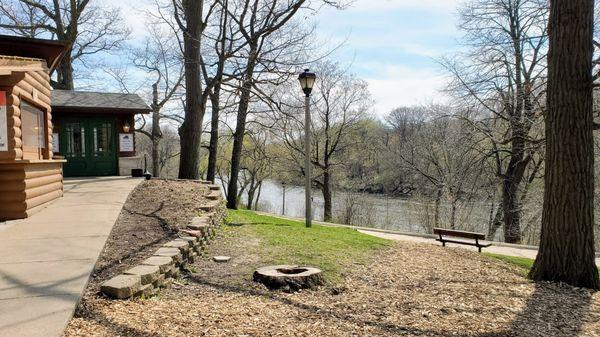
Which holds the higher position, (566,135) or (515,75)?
(515,75)

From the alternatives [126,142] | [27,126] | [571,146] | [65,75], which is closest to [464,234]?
[571,146]

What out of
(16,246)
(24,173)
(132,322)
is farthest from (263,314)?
(24,173)

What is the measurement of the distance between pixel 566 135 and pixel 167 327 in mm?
5885

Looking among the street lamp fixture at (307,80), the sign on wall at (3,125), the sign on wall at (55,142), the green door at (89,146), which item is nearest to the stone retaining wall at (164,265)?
the sign on wall at (3,125)

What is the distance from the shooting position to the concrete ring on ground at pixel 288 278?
5.32 meters

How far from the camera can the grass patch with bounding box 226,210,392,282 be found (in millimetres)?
6551

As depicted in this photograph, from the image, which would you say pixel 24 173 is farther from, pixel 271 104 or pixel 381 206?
pixel 381 206

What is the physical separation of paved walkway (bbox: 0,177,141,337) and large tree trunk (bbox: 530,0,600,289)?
6278 mm

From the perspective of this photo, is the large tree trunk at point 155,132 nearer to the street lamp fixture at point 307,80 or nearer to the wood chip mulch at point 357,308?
the street lamp fixture at point 307,80

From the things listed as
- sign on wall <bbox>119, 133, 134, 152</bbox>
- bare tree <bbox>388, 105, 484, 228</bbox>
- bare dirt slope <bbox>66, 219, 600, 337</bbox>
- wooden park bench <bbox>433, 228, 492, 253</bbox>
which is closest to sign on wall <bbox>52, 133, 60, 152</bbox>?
sign on wall <bbox>119, 133, 134, 152</bbox>

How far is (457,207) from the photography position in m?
24.0

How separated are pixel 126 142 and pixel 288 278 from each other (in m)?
13.5

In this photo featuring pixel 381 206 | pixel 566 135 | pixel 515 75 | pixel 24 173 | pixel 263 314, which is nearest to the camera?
pixel 263 314

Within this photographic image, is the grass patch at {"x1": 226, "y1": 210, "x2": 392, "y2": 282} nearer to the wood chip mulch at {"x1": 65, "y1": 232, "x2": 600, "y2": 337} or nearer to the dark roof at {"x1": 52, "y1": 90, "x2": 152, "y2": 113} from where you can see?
the wood chip mulch at {"x1": 65, "y1": 232, "x2": 600, "y2": 337}
